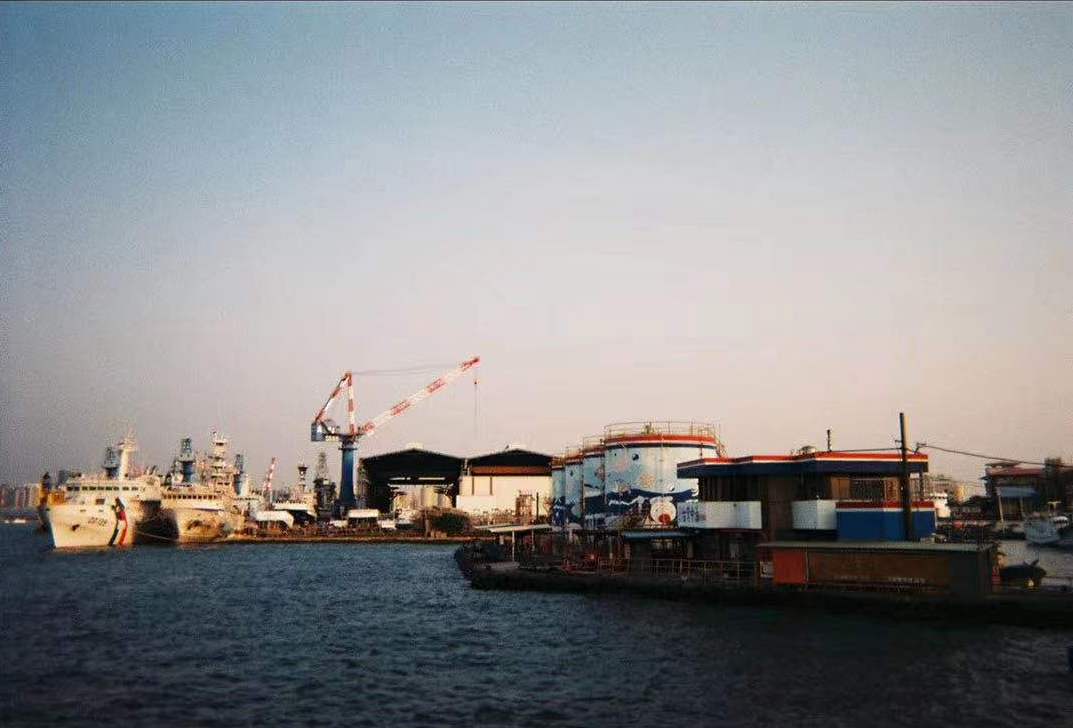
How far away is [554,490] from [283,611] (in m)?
43.3

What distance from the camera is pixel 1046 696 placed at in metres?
29.8

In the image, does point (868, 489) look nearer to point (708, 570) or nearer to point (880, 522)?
point (880, 522)

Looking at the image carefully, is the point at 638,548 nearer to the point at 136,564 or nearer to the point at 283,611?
the point at 283,611

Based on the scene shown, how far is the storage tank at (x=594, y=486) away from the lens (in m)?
70.6

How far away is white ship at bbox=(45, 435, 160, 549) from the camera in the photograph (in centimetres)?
11781

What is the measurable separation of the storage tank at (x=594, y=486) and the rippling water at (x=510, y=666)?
11537mm

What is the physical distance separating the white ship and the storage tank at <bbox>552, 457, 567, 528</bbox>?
76.1 meters

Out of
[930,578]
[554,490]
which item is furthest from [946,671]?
[554,490]

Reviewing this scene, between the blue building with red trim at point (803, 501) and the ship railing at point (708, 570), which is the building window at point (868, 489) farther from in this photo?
the ship railing at point (708, 570)

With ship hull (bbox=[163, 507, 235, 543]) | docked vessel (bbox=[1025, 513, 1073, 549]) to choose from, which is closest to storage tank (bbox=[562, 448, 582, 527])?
ship hull (bbox=[163, 507, 235, 543])

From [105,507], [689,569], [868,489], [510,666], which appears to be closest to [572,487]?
[689,569]

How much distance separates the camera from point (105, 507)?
121938 mm

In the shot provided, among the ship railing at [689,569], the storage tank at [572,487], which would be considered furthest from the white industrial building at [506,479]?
the ship railing at [689,569]

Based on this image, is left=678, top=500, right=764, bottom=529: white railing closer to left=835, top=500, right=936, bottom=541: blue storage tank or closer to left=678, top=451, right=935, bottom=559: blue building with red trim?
left=678, top=451, right=935, bottom=559: blue building with red trim
